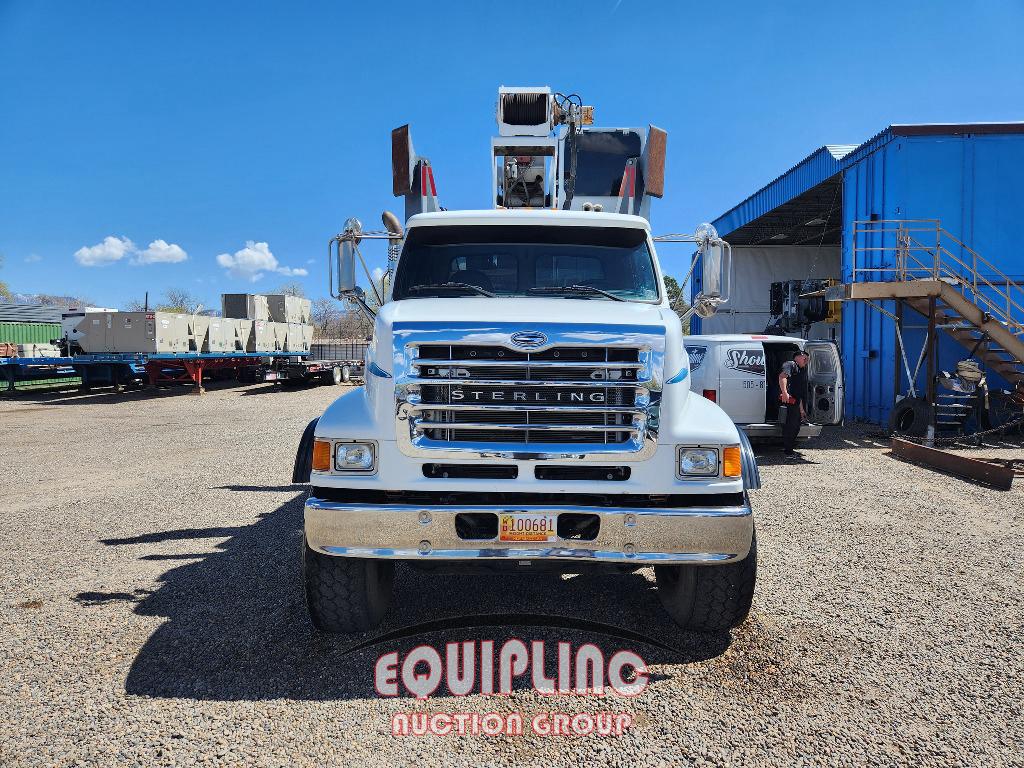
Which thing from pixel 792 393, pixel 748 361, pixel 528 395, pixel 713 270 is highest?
pixel 713 270

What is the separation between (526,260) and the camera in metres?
4.50

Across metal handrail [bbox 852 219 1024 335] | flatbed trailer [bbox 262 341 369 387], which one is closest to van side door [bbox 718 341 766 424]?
metal handrail [bbox 852 219 1024 335]

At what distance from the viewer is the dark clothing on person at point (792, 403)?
975cm

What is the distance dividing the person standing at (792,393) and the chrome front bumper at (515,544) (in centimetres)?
723

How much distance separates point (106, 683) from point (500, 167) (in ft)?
22.1

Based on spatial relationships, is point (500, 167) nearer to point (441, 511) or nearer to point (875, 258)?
point (441, 511)

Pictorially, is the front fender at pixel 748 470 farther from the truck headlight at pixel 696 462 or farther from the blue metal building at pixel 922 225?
the blue metal building at pixel 922 225

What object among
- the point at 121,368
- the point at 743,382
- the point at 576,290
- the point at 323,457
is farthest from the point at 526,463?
the point at 121,368

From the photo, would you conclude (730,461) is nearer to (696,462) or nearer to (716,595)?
(696,462)

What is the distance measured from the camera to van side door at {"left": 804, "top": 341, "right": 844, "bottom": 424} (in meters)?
11.3

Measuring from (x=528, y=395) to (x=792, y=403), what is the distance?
7.81 metres

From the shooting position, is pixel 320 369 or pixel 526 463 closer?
pixel 526 463

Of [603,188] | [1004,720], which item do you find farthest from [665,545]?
[603,188]

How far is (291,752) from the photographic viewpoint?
2.69 m
